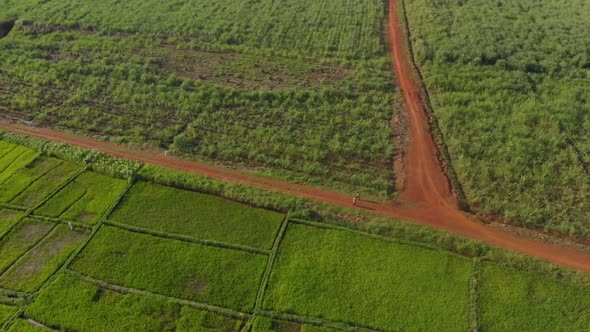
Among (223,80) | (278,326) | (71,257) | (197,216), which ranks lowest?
(278,326)

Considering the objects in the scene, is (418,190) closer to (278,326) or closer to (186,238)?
(278,326)

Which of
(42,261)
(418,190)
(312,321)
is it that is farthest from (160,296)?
Result: (418,190)

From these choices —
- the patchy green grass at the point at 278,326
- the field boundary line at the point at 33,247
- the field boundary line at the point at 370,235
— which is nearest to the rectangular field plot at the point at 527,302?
the field boundary line at the point at 370,235

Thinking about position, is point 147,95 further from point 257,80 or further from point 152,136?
point 257,80

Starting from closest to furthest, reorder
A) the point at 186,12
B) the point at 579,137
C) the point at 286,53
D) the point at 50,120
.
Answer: the point at 579,137 → the point at 50,120 → the point at 286,53 → the point at 186,12

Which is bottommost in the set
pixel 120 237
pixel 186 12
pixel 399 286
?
pixel 399 286

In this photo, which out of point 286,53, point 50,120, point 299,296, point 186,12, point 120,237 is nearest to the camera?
point 299,296

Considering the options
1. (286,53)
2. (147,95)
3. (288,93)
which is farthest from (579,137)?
(147,95)
